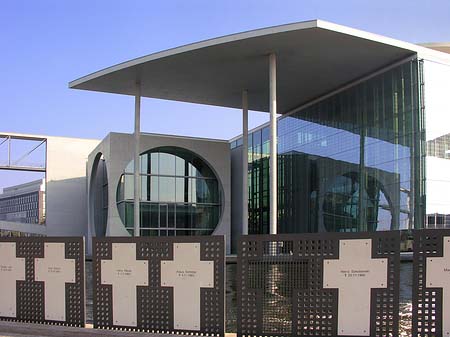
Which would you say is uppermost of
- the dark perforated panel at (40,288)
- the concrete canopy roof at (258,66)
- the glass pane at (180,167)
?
the concrete canopy roof at (258,66)

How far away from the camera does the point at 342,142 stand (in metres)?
32.5

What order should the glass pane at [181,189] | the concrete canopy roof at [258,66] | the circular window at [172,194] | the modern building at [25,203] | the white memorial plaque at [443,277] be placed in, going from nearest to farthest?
the white memorial plaque at [443,277] < the concrete canopy roof at [258,66] < the circular window at [172,194] < the glass pane at [181,189] < the modern building at [25,203]

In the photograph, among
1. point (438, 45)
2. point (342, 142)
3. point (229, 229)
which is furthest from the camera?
point (229, 229)

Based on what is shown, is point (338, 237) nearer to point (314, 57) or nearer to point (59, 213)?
point (314, 57)

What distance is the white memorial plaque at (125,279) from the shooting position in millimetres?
6715

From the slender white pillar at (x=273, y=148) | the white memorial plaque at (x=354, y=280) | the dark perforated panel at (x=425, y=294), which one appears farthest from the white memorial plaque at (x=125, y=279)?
the slender white pillar at (x=273, y=148)

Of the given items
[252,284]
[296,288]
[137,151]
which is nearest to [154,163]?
[137,151]

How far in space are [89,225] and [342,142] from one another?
21.2 metres

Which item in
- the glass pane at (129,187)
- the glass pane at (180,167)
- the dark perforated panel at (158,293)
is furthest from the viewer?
the glass pane at (180,167)

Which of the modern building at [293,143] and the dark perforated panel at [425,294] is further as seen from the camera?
the modern building at [293,143]

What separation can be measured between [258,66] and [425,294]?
2411 cm

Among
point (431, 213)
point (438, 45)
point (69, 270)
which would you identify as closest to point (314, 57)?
point (431, 213)

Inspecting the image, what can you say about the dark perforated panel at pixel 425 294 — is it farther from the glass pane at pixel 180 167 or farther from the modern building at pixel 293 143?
the glass pane at pixel 180 167

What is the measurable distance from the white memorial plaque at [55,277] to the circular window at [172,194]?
28.8 m
